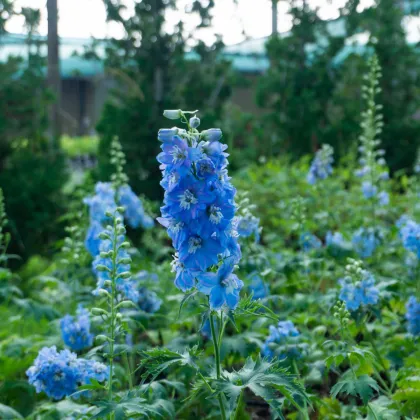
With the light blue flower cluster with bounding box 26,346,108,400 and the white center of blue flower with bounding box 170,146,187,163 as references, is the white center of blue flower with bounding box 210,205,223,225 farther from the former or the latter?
the light blue flower cluster with bounding box 26,346,108,400

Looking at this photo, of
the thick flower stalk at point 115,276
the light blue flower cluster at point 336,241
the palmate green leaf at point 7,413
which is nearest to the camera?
the thick flower stalk at point 115,276

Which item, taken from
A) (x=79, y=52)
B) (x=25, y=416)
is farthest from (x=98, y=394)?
(x=79, y=52)

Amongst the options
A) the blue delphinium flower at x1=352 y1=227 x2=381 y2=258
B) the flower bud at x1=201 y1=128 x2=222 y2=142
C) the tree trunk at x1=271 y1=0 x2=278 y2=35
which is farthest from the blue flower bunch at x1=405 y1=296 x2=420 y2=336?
the tree trunk at x1=271 y1=0 x2=278 y2=35

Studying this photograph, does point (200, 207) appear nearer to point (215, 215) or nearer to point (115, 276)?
point (215, 215)

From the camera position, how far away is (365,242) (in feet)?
15.5

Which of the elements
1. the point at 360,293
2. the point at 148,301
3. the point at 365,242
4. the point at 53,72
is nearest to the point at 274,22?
the point at 53,72

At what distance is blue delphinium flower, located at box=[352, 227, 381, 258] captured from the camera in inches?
185

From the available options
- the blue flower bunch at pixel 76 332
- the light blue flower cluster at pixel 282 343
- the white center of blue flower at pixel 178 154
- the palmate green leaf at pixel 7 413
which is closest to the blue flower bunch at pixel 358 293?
the light blue flower cluster at pixel 282 343

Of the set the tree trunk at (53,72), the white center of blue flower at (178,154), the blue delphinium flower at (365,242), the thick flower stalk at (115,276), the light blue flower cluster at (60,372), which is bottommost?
the light blue flower cluster at (60,372)

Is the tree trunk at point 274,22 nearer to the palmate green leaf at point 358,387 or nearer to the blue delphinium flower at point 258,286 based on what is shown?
the blue delphinium flower at point 258,286

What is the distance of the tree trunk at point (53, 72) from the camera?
8.04 metres

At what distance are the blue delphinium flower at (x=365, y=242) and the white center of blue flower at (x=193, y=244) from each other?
8.97 ft

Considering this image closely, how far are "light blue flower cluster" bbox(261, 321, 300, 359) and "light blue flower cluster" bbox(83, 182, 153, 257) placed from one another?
1200 millimetres

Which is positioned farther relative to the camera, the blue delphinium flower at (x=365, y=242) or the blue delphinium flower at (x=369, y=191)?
the blue delphinium flower at (x=369, y=191)
